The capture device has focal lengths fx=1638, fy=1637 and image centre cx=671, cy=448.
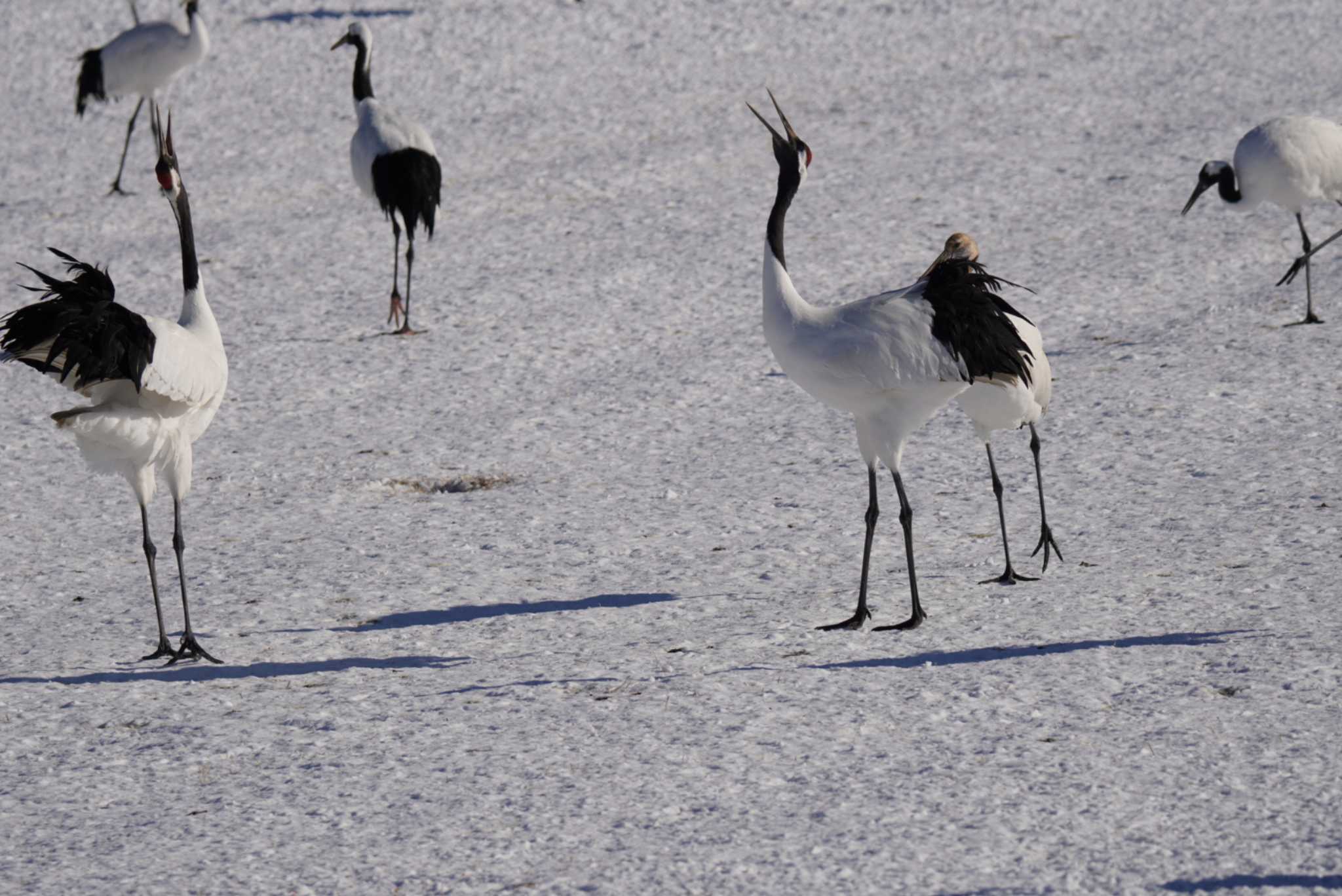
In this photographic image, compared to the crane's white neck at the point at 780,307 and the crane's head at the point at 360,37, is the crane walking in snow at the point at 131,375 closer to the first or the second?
the crane's white neck at the point at 780,307

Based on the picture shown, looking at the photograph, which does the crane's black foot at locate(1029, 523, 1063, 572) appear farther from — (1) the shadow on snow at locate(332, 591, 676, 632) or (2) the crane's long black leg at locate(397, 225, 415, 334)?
(2) the crane's long black leg at locate(397, 225, 415, 334)

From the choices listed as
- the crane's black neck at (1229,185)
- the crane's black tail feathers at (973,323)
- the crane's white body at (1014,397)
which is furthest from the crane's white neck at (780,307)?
the crane's black neck at (1229,185)

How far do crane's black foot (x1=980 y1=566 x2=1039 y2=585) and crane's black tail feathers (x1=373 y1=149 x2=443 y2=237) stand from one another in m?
6.39

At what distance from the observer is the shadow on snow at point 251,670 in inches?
250

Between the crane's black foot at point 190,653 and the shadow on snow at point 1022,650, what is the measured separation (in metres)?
2.41

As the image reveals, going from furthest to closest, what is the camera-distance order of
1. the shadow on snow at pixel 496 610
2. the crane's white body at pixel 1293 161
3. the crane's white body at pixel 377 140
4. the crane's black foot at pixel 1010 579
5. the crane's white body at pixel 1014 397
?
the crane's white body at pixel 377 140 < the crane's white body at pixel 1293 161 < the crane's black foot at pixel 1010 579 < the crane's white body at pixel 1014 397 < the shadow on snow at pixel 496 610

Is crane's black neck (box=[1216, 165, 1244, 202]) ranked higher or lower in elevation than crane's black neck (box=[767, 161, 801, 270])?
higher

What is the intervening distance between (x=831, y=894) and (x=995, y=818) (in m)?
0.67

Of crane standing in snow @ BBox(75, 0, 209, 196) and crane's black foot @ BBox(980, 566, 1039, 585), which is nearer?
crane's black foot @ BBox(980, 566, 1039, 585)

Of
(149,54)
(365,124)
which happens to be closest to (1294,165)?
(365,124)

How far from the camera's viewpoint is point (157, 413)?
6.44m

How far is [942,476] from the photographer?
28.5 ft

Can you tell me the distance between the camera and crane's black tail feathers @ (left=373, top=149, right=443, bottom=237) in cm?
1232

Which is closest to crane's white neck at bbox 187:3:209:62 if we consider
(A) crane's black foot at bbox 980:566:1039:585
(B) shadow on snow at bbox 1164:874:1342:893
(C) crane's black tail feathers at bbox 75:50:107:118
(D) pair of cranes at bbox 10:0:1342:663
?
(C) crane's black tail feathers at bbox 75:50:107:118
